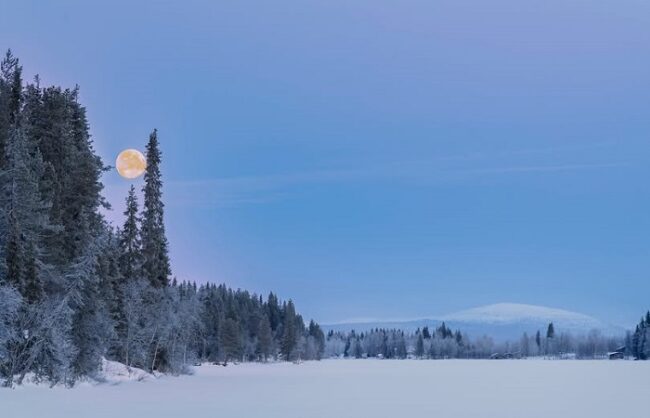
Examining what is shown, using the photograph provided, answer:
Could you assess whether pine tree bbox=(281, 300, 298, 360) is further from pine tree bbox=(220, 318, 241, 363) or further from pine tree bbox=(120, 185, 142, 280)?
pine tree bbox=(120, 185, 142, 280)

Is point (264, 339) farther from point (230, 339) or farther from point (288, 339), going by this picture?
point (230, 339)

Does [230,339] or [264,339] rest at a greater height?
[264,339]

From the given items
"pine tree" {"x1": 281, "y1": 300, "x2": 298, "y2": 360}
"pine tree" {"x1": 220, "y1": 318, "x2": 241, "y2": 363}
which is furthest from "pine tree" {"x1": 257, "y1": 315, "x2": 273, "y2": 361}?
"pine tree" {"x1": 220, "y1": 318, "x2": 241, "y2": 363}

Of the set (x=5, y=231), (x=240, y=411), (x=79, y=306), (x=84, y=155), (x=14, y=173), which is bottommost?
(x=240, y=411)

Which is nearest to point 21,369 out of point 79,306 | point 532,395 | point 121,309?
point 79,306

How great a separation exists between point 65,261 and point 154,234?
2398 centimetres

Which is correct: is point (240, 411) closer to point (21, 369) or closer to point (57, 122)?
point (21, 369)

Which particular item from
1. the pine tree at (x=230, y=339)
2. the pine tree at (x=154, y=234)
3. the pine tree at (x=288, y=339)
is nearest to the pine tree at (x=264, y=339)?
the pine tree at (x=288, y=339)

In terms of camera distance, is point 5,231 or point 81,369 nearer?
point 5,231

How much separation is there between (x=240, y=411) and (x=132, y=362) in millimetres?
35672

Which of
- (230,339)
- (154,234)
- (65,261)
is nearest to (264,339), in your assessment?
(230,339)

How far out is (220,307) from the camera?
6206 inches

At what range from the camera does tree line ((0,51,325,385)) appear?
38188 millimetres

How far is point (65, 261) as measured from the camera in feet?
146
